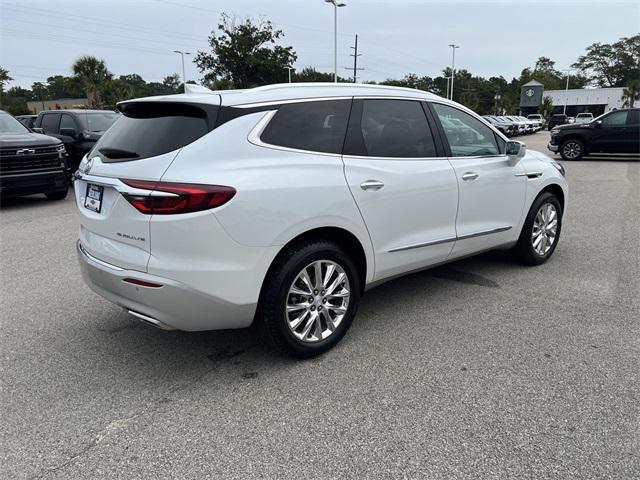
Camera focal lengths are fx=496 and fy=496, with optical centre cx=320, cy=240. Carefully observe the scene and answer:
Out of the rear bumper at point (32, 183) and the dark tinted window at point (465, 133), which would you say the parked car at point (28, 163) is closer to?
the rear bumper at point (32, 183)

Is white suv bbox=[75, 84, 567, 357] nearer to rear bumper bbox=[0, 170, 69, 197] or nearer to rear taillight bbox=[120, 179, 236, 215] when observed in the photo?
rear taillight bbox=[120, 179, 236, 215]

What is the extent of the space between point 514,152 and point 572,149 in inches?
572

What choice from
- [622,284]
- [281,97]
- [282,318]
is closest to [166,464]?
[282,318]

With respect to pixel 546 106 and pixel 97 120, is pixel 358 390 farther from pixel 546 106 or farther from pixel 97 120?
pixel 546 106

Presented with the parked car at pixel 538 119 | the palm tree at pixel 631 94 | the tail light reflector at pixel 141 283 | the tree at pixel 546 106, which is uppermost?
the palm tree at pixel 631 94

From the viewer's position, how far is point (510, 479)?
2.22 meters

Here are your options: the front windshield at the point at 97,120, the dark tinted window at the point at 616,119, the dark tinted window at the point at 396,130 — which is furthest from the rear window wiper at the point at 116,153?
the dark tinted window at the point at 616,119

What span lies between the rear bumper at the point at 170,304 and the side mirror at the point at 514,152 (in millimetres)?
2982

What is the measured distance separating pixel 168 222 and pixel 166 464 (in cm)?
121

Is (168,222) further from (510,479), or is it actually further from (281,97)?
(510,479)

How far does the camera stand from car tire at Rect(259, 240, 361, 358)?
9.92 ft

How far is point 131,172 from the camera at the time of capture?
9.34ft

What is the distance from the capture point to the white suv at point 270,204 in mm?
2734

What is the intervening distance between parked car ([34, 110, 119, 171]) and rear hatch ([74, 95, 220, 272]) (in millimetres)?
8864
